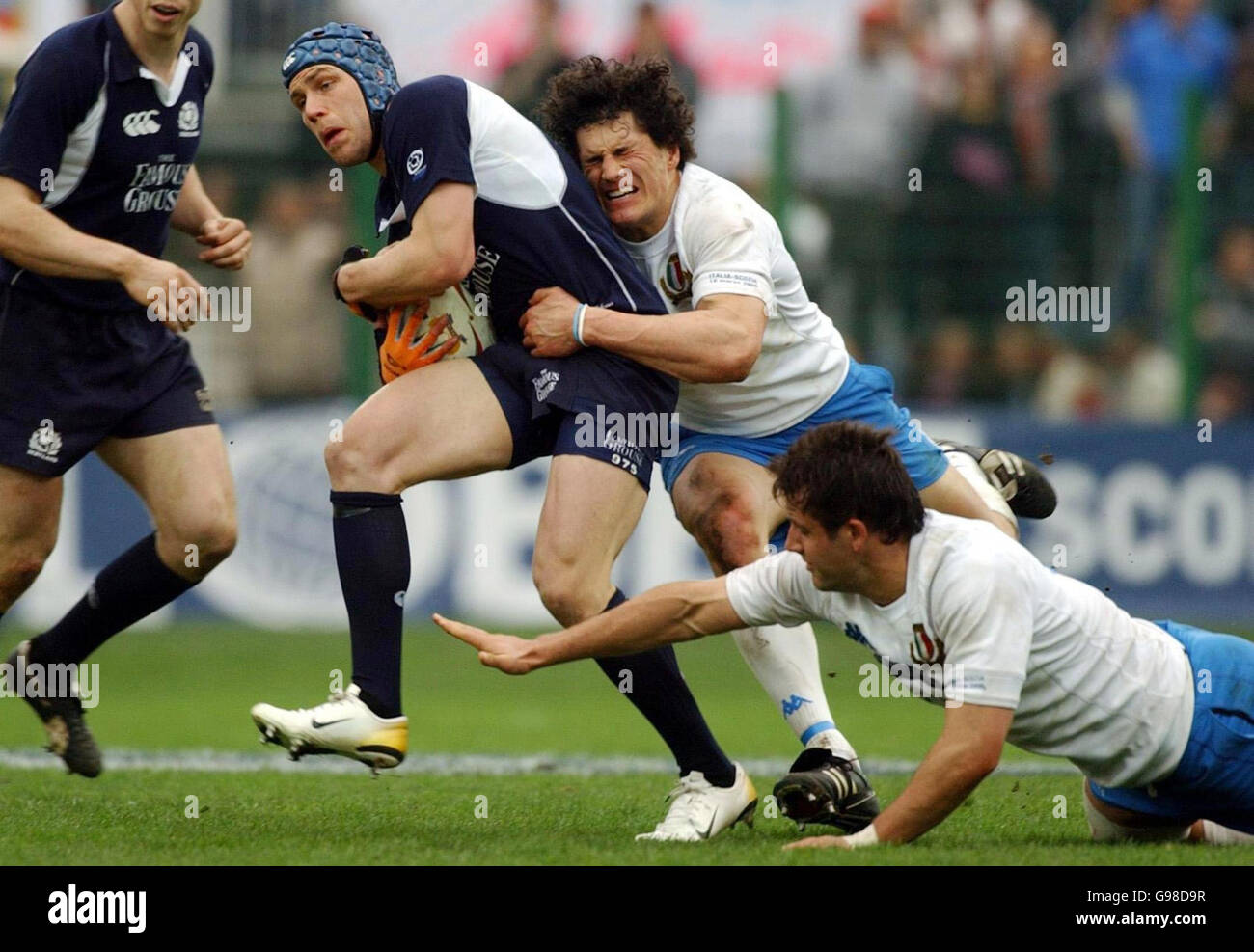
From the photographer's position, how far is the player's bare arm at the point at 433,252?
527 centimetres

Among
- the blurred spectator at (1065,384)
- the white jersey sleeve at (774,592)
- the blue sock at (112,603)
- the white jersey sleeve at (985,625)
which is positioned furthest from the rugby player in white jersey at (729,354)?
the blurred spectator at (1065,384)

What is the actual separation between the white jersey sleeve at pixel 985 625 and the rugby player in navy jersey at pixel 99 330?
8.45ft

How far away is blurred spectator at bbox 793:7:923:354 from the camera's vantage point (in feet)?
40.1

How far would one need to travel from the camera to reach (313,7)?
509 inches

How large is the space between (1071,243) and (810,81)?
6.73ft

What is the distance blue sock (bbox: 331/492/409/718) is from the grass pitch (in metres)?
0.55

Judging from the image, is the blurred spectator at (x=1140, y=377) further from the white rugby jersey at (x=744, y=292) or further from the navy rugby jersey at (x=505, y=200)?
the navy rugby jersey at (x=505, y=200)

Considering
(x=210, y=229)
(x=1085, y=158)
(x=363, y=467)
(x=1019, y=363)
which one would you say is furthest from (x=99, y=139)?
(x=1085, y=158)

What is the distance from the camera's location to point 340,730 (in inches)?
199

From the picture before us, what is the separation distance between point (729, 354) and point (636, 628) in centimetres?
96

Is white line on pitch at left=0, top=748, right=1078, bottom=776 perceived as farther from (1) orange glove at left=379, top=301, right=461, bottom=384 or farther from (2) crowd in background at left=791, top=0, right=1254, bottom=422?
(2) crowd in background at left=791, top=0, right=1254, bottom=422

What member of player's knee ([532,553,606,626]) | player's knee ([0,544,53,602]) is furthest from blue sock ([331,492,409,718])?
player's knee ([0,544,53,602])

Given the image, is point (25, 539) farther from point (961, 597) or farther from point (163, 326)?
point (961, 597)
